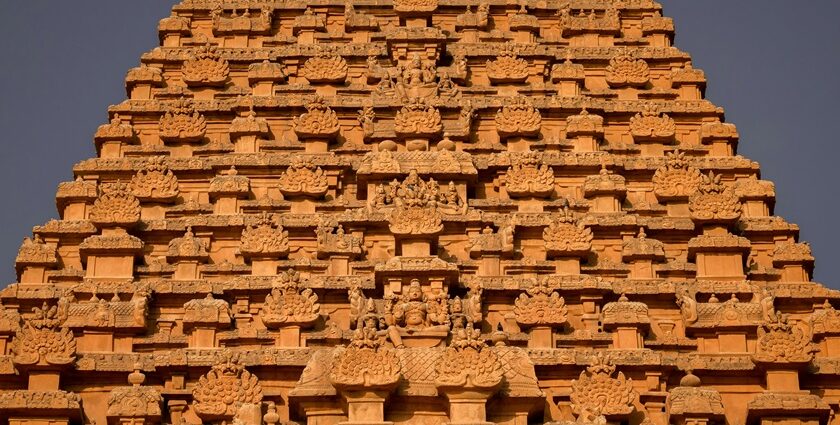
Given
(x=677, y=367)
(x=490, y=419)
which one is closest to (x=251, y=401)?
(x=490, y=419)

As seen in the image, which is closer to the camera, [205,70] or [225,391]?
[225,391]

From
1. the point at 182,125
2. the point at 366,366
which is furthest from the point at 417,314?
the point at 182,125

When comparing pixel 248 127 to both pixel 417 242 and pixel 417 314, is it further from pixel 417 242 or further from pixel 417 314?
pixel 417 314

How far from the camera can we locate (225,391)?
39312 mm

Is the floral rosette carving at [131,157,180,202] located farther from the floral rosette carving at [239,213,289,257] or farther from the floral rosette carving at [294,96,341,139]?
the floral rosette carving at [294,96,341,139]

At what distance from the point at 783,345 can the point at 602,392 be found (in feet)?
11.6

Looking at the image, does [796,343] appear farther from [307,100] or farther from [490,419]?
[307,100]

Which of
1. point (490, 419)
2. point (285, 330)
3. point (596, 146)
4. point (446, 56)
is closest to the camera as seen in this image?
point (490, 419)

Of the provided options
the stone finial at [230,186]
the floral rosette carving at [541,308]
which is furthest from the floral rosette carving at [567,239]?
the stone finial at [230,186]

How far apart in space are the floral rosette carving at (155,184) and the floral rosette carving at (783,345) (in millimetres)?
12660

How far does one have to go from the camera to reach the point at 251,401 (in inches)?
1543

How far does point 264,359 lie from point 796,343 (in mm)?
9754

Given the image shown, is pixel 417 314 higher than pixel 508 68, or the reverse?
pixel 508 68

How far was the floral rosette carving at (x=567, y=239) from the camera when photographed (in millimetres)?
42406
